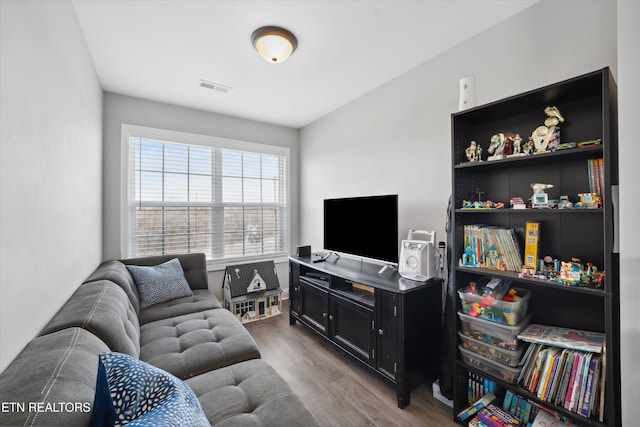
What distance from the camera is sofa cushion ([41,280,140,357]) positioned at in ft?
3.93

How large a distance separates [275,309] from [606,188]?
→ 10.5 ft

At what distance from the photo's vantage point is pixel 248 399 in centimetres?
127

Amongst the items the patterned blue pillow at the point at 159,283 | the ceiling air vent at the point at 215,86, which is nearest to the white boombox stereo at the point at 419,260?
the patterned blue pillow at the point at 159,283

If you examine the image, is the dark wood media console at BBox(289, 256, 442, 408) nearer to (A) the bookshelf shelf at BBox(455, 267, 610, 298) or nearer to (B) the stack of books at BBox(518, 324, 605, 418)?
(A) the bookshelf shelf at BBox(455, 267, 610, 298)

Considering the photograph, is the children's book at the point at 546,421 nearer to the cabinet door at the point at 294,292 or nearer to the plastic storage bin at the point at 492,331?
the plastic storage bin at the point at 492,331

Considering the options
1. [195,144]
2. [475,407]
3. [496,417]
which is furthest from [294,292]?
[195,144]

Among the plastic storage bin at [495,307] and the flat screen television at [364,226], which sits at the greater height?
the flat screen television at [364,226]

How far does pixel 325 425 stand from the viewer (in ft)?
5.41

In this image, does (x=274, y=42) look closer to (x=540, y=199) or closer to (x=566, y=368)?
(x=540, y=199)

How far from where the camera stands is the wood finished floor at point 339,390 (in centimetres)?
171

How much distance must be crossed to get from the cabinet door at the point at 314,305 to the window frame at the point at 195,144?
1153 mm

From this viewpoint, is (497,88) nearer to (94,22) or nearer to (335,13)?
(335,13)

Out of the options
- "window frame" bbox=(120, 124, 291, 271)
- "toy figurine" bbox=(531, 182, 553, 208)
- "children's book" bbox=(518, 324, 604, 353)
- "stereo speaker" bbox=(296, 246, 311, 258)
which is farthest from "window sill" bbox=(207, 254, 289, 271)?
"toy figurine" bbox=(531, 182, 553, 208)

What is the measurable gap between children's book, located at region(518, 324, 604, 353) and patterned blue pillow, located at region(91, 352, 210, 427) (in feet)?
5.24
